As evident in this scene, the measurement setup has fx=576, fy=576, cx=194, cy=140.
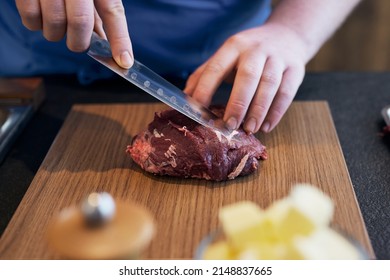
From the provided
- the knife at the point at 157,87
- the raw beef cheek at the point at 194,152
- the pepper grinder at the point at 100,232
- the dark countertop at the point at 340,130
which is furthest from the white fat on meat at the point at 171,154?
the pepper grinder at the point at 100,232

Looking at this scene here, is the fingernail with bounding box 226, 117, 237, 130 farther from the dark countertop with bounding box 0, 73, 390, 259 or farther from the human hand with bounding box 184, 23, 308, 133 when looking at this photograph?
the dark countertop with bounding box 0, 73, 390, 259

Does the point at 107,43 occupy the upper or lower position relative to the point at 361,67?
upper

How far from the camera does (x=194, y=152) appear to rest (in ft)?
5.08

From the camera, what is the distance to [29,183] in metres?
1.61

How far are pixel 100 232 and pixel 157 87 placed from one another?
712mm

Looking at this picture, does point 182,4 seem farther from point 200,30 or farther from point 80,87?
point 80,87

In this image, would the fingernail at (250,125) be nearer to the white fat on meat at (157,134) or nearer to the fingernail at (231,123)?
the fingernail at (231,123)

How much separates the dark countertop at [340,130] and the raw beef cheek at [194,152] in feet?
0.99

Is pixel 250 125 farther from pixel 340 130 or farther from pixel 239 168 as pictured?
pixel 340 130

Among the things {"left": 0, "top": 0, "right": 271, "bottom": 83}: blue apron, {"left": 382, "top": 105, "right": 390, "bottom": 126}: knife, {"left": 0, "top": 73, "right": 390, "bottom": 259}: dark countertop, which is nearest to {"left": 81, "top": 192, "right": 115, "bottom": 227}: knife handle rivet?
{"left": 0, "top": 73, "right": 390, "bottom": 259}: dark countertop
